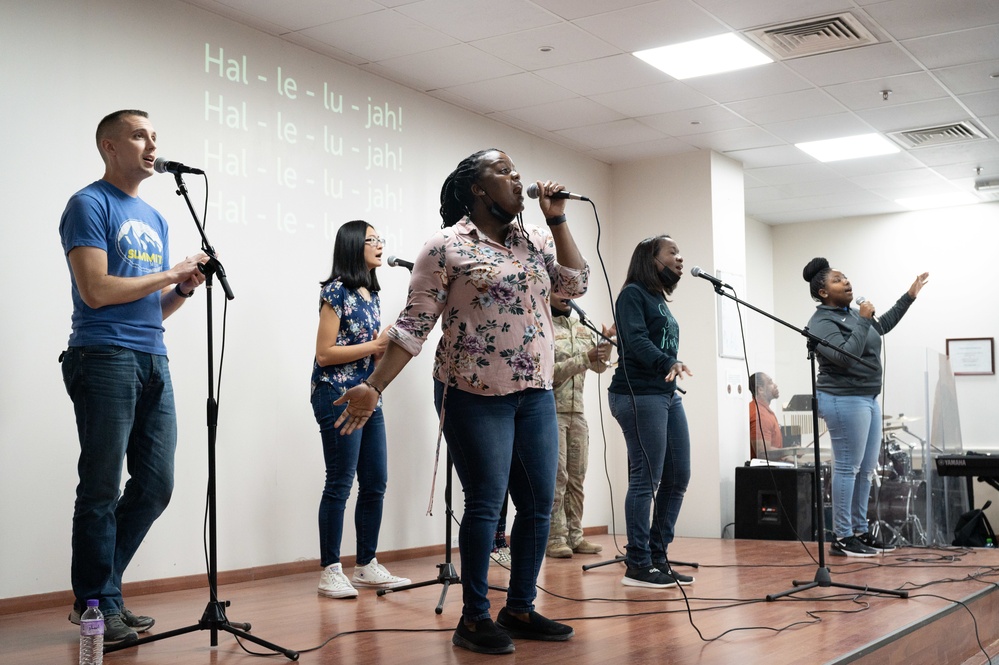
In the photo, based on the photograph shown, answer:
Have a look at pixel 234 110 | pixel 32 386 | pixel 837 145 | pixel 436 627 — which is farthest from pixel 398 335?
pixel 837 145

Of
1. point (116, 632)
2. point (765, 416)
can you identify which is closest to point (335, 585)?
point (116, 632)

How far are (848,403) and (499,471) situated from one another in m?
3.17

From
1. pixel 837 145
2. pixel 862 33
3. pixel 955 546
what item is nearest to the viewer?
pixel 862 33

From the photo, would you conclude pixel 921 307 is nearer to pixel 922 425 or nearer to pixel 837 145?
pixel 837 145

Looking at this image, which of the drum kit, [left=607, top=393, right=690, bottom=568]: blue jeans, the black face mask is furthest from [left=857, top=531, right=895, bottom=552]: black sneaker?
the black face mask

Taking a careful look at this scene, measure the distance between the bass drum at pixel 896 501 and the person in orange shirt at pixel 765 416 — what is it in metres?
0.84

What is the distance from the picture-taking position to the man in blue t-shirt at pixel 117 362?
9.38ft

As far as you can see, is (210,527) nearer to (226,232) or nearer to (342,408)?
(342,408)

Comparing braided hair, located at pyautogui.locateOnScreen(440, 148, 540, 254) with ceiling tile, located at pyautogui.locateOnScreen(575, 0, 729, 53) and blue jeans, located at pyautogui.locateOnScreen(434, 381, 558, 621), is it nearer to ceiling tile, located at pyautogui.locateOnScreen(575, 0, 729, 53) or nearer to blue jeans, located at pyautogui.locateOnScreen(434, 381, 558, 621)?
blue jeans, located at pyautogui.locateOnScreen(434, 381, 558, 621)

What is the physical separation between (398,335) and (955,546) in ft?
15.1

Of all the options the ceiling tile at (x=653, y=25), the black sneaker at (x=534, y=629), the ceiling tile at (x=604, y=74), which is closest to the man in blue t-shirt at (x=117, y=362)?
the black sneaker at (x=534, y=629)

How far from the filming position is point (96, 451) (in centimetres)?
286

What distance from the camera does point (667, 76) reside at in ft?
18.9

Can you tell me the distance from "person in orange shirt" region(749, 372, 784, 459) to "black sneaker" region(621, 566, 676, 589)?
3.01 meters
